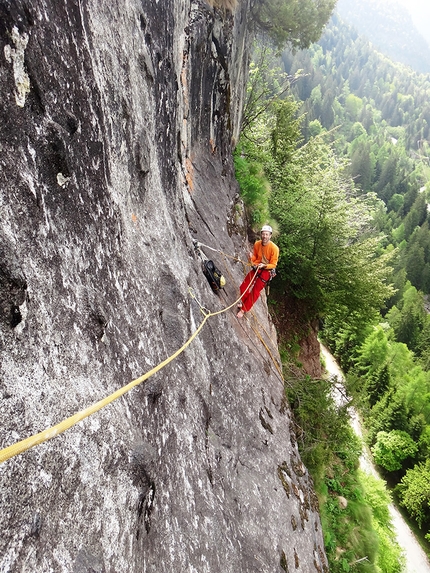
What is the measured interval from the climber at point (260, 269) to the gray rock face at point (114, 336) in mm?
1462

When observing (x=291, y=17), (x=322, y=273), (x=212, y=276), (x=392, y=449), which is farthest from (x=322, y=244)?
(x=392, y=449)

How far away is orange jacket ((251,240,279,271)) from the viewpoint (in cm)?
881

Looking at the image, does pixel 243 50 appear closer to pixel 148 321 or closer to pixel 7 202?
pixel 148 321

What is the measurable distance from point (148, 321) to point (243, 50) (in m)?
13.1

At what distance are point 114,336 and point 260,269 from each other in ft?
18.5

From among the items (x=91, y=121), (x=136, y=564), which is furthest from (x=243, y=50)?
(x=136, y=564)

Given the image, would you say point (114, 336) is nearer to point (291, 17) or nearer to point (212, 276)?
point (212, 276)

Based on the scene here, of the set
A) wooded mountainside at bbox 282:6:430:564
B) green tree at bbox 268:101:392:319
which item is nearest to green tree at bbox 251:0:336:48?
green tree at bbox 268:101:392:319

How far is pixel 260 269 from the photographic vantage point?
8930mm

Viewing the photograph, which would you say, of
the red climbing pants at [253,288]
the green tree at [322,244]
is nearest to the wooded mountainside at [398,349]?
the green tree at [322,244]

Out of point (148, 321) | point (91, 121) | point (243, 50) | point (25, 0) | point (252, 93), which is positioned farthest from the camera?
point (252, 93)

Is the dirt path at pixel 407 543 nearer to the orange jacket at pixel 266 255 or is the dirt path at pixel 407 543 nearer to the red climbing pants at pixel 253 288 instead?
the red climbing pants at pixel 253 288

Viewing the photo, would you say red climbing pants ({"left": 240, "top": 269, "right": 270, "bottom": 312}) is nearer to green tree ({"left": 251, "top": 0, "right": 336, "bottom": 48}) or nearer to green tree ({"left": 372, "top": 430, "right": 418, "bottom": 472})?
green tree ({"left": 251, "top": 0, "right": 336, "bottom": 48})

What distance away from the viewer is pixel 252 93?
17.6 metres
